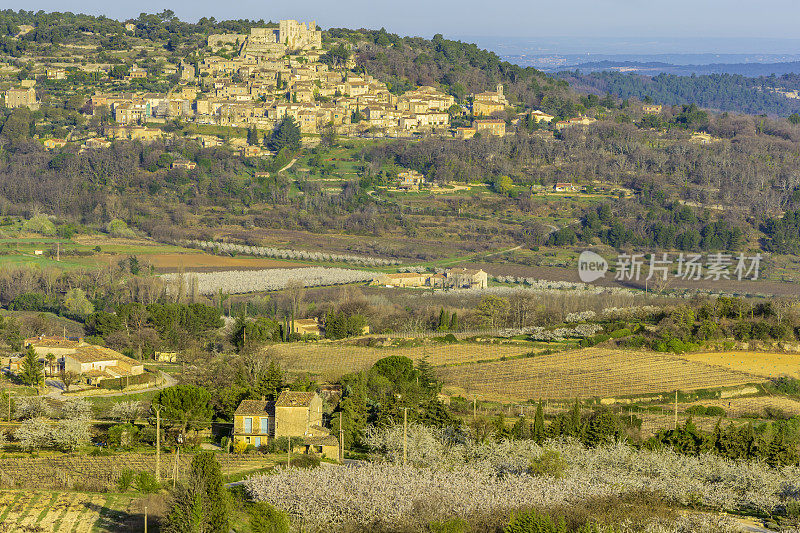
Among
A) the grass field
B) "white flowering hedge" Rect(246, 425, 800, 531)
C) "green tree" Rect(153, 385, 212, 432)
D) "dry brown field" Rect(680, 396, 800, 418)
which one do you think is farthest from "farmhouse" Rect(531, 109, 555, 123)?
"white flowering hedge" Rect(246, 425, 800, 531)

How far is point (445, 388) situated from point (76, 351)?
1205 centimetres

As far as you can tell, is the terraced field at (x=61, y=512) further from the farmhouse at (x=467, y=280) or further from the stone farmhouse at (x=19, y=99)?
the stone farmhouse at (x=19, y=99)

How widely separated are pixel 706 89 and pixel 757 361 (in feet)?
465

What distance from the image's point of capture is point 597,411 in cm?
3023

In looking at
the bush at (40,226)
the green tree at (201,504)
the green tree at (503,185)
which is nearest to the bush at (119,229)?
the bush at (40,226)

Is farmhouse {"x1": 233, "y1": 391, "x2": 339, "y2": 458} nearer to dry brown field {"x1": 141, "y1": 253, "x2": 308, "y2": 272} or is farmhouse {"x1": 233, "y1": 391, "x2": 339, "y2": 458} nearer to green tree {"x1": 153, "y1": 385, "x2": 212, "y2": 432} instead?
green tree {"x1": 153, "y1": 385, "x2": 212, "y2": 432}

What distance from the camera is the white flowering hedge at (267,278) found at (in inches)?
2110

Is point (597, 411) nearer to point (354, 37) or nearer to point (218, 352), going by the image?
point (218, 352)

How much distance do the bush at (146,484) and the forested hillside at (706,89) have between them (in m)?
142

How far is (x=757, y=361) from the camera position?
36.7m

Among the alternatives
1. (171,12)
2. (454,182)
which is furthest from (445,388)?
(171,12)

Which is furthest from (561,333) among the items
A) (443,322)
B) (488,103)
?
(488,103)

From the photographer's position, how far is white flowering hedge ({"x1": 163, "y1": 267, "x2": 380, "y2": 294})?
53.6 metres

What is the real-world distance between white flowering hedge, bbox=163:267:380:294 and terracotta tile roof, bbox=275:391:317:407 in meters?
23.1
